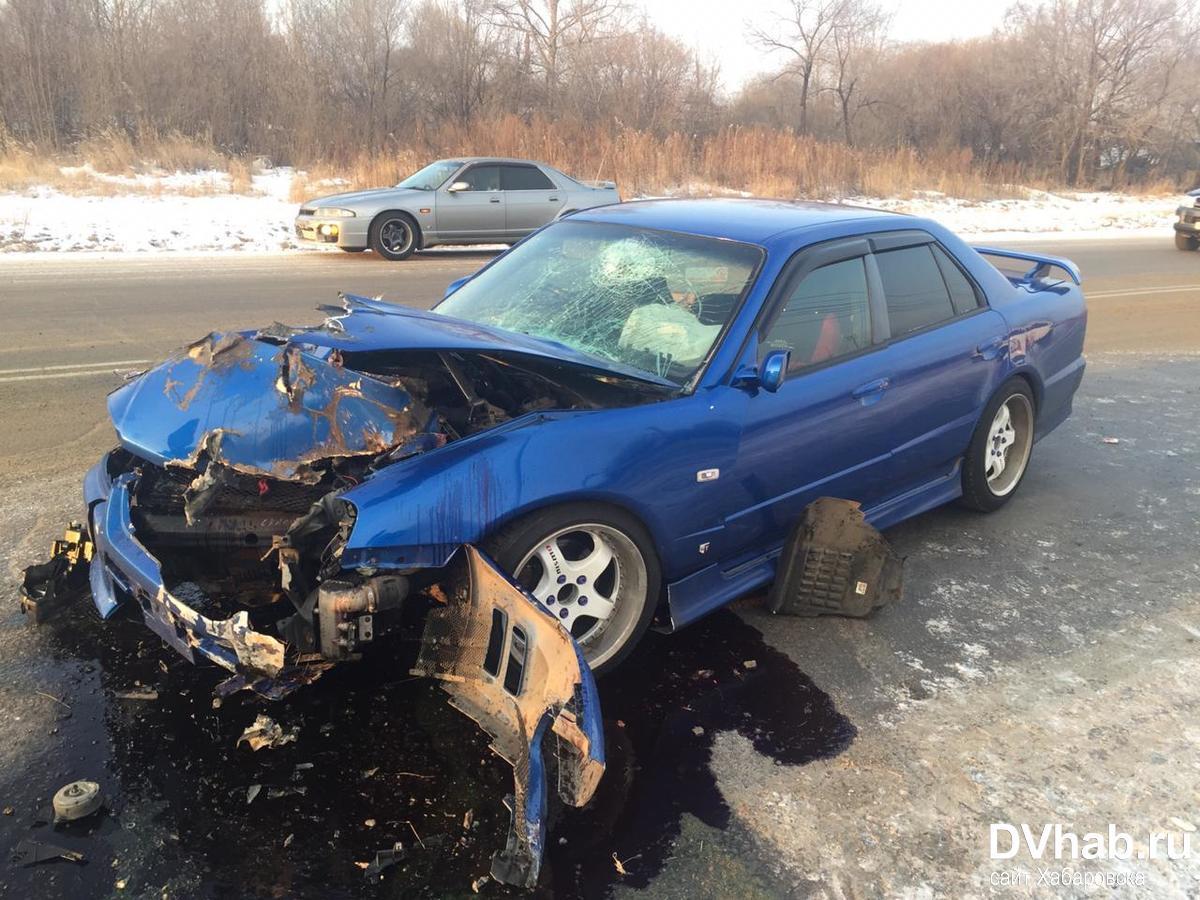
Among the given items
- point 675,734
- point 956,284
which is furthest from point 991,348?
point 675,734

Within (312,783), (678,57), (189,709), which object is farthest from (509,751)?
(678,57)

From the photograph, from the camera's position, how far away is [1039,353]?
4.89 metres

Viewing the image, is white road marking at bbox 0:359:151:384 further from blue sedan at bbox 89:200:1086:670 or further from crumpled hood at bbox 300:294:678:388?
crumpled hood at bbox 300:294:678:388

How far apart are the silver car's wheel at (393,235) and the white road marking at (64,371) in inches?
269

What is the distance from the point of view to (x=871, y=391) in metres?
3.85

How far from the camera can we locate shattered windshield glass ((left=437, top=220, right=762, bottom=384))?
3.55m

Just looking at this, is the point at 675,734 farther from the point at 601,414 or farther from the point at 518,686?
the point at 601,414

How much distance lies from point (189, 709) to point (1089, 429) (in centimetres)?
604

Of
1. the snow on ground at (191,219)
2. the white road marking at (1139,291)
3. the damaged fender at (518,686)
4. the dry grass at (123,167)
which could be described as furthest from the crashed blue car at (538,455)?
the dry grass at (123,167)

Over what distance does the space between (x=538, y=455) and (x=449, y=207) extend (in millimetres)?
11740

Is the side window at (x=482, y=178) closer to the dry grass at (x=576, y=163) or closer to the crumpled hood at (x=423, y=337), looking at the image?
the dry grass at (x=576, y=163)

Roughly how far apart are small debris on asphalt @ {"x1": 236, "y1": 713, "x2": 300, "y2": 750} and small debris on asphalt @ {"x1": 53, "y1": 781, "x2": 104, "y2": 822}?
405mm

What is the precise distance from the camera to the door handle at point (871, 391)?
3795mm

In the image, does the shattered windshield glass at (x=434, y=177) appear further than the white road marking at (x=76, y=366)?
Yes
